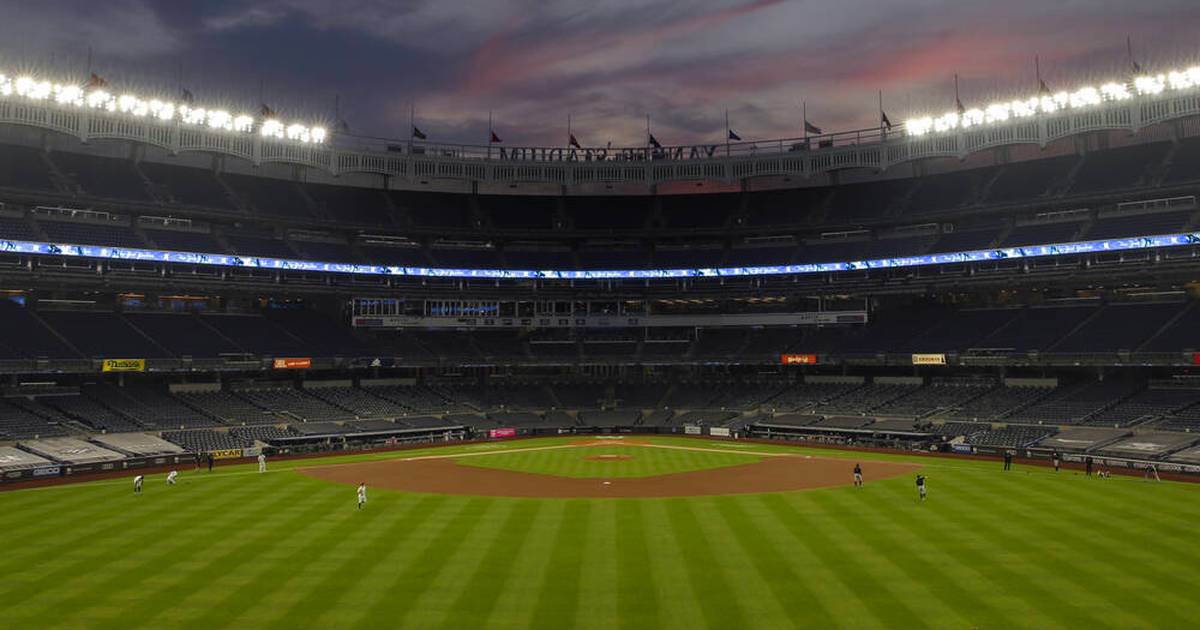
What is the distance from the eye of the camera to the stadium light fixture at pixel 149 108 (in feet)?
163

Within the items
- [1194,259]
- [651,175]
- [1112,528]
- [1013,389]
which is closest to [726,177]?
[651,175]

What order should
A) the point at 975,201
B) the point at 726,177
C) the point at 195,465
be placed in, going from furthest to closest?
the point at 726,177 < the point at 975,201 < the point at 195,465

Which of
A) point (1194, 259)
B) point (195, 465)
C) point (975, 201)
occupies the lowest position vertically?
point (195, 465)

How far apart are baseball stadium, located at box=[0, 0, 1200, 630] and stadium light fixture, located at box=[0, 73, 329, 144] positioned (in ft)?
0.83

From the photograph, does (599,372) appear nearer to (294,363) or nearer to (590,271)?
(590,271)

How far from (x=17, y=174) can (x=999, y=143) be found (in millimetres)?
86647

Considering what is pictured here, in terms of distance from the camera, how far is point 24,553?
24.8 meters

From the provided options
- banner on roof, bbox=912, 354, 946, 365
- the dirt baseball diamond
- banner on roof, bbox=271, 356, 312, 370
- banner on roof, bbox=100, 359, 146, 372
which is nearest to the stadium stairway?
banner on roof, bbox=912, 354, 946, 365

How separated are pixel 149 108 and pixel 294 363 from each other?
79.5 feet

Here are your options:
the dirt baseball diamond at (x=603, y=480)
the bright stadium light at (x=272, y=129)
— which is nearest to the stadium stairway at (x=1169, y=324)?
the dirt baseball diamond at (x=603, y=480)

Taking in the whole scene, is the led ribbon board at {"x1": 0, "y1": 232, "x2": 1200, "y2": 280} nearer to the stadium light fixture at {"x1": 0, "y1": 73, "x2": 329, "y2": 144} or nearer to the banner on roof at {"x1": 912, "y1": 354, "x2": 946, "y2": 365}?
the banner on roof at {"x1": 912, "y1": 354, "x2": 946, "y2": 365}

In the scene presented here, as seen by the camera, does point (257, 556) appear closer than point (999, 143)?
Yes

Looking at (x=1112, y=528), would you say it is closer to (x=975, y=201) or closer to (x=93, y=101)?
(x=975, y=201)

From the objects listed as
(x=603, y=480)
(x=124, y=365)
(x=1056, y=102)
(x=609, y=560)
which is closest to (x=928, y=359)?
(x=1056, y=102)
